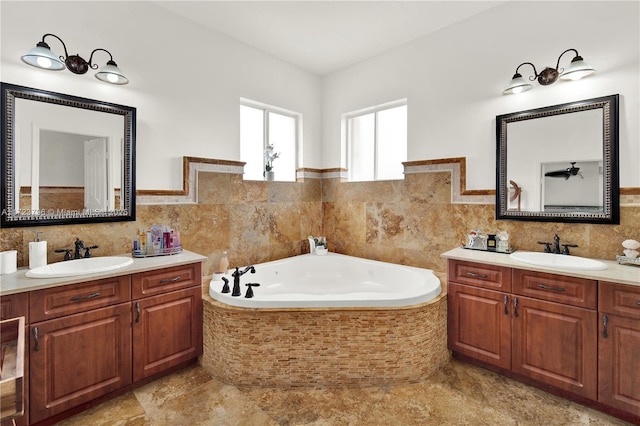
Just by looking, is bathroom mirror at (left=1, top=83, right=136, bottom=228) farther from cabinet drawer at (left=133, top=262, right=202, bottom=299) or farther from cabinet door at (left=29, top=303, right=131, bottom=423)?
cabinet door at (left=29, top=303, right=131, bottom=423)

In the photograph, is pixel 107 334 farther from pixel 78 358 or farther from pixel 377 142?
pixel 377 142

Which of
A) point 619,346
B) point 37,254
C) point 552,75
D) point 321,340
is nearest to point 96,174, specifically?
point 37,254

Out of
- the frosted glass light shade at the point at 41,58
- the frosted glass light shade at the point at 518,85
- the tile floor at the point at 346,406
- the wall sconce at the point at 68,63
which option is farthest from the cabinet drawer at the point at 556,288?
the frosted glass light shade at the point at 41,58

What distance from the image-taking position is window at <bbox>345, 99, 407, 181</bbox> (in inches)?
139

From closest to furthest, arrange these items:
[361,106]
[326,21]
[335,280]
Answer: [326,21]
[335,280]
[361,106]

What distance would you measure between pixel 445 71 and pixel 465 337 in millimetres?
2434

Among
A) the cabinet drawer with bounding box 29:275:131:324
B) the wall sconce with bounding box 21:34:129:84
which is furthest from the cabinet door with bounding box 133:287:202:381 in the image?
the wall sconce with bounding box 21:34:129:84

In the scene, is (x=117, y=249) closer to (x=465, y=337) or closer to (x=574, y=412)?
(x=465, y=337)

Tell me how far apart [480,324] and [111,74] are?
3341 millimetres

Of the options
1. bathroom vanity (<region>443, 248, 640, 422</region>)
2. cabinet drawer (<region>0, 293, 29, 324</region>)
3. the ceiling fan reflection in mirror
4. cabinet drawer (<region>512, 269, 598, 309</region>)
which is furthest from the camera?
the ceiling fan reflection in mirror

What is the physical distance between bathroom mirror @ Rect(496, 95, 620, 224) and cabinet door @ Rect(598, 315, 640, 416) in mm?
785

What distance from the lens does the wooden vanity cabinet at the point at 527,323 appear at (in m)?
1.97

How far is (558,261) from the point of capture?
7.67 ft

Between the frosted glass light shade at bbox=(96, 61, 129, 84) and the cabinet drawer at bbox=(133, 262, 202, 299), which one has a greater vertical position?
the frosted glass light shade at bbox=(96, 61, 129, 84)
